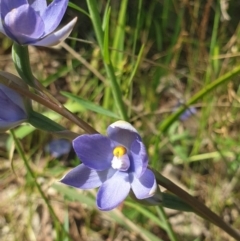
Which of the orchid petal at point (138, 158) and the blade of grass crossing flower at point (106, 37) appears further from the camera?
the blade of grass crossing flower at point (106, 37)

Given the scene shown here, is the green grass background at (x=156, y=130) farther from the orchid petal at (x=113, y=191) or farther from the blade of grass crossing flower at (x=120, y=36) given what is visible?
the orchid petal at (x=113, y=191)

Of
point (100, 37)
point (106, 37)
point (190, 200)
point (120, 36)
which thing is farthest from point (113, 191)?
point (120, 36)

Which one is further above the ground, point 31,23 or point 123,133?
point 31,23

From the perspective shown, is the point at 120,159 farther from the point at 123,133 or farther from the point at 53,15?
the point at 53,15

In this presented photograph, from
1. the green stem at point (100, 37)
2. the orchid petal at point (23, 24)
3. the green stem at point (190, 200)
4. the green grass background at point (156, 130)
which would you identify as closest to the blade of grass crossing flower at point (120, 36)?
the green grass background at point (156, 130)

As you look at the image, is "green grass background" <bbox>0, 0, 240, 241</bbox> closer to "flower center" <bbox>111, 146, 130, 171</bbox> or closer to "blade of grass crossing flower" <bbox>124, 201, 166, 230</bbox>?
"blade of grass crossing flower" <bbox>124, 201, 166, 230</bbox>

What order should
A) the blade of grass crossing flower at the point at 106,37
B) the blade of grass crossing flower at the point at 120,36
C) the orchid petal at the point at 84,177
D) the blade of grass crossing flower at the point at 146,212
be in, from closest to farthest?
the orchid petal at the point at 84,177
the blade of grass crossing flower at the point at 106,37
the blade of grass crossing flower at the point at 146,212
the blade of grass crossing flower at the point at 120,36

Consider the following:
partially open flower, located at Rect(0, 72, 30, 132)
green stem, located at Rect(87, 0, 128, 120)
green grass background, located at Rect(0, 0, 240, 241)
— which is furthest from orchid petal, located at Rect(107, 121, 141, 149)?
green grass background, located at Rect(0, 0, 240, 241)
